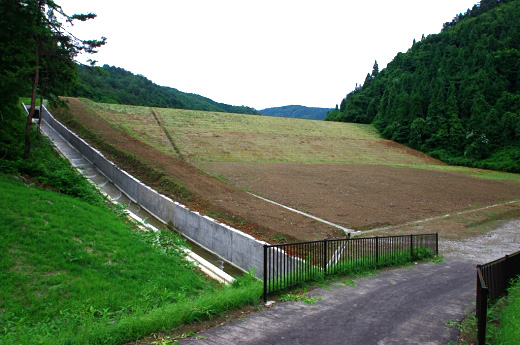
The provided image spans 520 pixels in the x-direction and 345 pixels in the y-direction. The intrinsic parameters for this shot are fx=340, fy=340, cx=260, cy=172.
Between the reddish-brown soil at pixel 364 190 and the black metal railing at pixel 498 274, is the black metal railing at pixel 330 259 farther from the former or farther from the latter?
the reddish-brown soil at pixel 364 190

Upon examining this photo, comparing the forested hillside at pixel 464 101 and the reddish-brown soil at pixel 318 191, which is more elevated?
the forested hillside at pixel 464 101

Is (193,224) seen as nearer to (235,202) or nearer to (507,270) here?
(235,202)

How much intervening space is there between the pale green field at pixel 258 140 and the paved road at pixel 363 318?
79.5 ft

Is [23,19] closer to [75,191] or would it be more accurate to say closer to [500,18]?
[75,191]

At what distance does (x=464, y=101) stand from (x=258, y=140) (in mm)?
41956

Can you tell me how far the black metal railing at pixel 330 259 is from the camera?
21.3ft

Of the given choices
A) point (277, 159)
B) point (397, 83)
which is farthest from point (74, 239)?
point (397, 83)

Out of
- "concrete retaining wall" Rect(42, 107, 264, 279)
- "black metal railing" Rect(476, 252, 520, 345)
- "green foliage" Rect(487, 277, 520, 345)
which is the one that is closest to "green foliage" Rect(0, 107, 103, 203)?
"concrete retaining wall" Rect(42, 107, 264, 279)

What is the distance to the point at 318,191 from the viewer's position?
76.3 feet

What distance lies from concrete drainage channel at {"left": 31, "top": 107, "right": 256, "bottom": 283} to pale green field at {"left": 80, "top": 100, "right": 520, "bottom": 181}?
265 inches

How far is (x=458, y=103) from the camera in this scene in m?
62.3

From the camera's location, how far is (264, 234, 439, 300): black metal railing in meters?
6.48

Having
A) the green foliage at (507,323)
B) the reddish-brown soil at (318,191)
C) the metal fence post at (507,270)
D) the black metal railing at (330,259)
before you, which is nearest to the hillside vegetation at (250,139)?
the reddish-brown soil at (318,191)

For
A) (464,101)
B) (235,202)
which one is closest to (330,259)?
(235,202)
